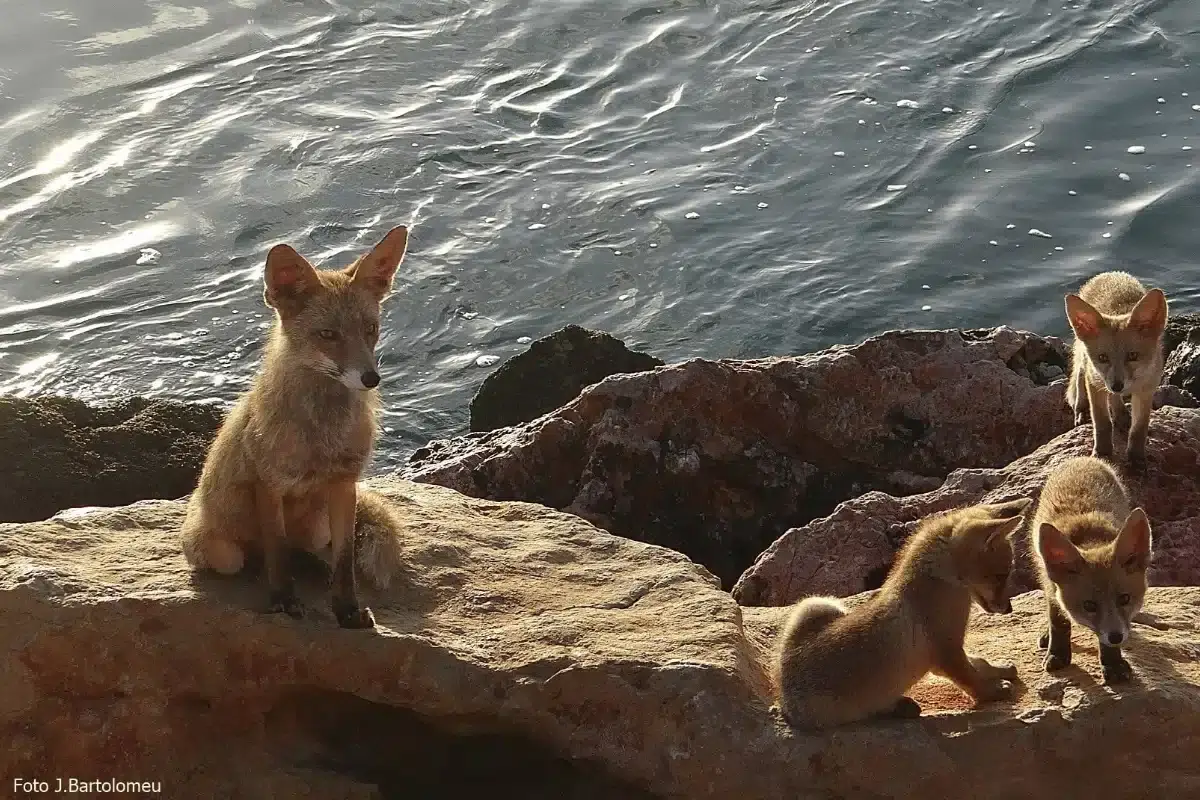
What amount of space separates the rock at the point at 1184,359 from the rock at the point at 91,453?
6625mm

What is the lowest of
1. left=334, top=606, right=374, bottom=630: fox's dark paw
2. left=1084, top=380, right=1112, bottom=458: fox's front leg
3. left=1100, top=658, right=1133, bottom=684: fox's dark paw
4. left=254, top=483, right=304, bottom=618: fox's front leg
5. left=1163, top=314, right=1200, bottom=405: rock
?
left=1163, top=314, right=1200, bottom=405: rock

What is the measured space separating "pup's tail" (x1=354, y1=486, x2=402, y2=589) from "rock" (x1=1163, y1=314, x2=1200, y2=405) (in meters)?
5.67

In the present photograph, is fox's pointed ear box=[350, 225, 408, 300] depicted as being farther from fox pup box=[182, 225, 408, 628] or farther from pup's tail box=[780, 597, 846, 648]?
pup's tail box=[780, 597, 846, 648]

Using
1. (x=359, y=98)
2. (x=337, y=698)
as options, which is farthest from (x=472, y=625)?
(x=359, y=98)

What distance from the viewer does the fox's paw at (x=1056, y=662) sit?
6043 mm

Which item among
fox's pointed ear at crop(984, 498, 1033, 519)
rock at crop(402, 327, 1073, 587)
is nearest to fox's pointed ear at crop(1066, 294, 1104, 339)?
rock at crop(402, 327, 1073, 587)

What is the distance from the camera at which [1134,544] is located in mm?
5844

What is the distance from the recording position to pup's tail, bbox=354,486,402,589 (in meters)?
6.41

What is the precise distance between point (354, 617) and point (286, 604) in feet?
1.00

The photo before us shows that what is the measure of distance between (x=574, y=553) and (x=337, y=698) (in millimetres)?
1473

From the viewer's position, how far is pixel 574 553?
278 inches

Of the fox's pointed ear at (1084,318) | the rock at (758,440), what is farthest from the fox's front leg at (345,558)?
the fox's pointed ear at (1084,318)

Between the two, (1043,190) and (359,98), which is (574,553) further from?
(359,98)

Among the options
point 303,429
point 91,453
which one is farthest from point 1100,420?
point 91,453
